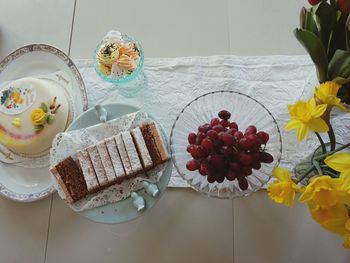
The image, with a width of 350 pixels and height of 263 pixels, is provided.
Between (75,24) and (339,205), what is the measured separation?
0.67 metres

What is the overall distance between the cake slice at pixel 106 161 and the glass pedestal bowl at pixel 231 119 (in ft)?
0.37

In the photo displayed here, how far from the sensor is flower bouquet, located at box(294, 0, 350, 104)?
1.64ft

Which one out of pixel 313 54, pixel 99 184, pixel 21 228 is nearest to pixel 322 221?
pixel 313 54

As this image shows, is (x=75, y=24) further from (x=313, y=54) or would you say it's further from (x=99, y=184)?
(x=313, y=54)

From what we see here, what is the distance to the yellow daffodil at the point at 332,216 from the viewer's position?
16.3 inches

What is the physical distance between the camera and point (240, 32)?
786 millimetres

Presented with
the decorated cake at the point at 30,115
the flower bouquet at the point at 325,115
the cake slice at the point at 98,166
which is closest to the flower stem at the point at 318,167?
the flower bouquet at the point at 325,115

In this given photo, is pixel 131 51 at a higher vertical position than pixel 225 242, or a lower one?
higher

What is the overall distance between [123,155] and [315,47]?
1.17 ft

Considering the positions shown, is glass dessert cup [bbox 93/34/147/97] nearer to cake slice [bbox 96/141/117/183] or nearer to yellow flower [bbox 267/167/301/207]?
cake slice [bbox 96/141/117/183]

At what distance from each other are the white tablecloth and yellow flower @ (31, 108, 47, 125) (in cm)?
10

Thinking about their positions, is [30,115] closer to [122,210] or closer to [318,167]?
[122,210]

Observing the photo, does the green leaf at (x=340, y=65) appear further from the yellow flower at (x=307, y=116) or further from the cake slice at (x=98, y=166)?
the cake slice at (x=98, y=166)

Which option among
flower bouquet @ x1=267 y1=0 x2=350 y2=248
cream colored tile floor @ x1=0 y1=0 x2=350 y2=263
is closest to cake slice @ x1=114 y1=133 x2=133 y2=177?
cream colored tile floor @ x1=0 y1=0 x2=350 y2=263
